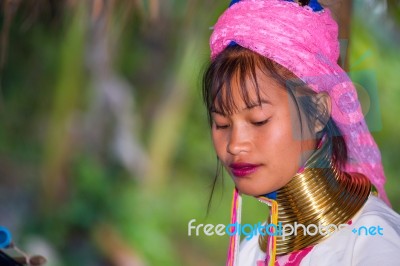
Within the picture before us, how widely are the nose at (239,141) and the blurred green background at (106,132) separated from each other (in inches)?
42.3

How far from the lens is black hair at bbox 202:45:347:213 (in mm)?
1669

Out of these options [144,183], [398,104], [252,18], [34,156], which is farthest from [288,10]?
[34,156]

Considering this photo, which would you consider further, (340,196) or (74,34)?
(74,34)

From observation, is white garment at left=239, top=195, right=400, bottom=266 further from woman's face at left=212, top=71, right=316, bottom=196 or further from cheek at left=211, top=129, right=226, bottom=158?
cheek at left=211, top=129, right=226, bottom=158

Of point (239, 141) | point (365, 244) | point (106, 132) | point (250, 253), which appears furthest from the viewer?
point (106, 132)

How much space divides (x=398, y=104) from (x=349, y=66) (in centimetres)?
40

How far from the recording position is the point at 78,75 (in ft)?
10.2

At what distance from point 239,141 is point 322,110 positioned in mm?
241

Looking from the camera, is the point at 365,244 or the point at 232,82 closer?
the point at 365,244

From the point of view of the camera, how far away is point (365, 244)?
1551 millimetres

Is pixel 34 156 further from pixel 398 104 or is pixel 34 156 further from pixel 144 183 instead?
pixel 398 104

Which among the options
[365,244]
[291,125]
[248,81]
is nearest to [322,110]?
[291,125]

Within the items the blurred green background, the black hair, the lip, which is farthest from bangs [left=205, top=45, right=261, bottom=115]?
the blurred green background

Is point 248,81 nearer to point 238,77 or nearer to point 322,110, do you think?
point 238,77
